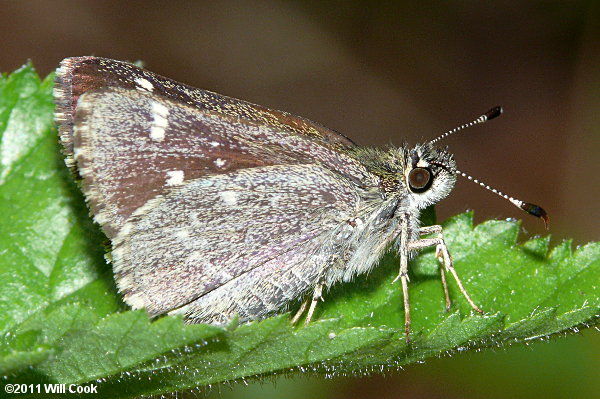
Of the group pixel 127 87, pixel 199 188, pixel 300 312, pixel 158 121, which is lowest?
pixel 300 312

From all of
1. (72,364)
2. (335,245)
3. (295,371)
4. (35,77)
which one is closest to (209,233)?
(335,245)

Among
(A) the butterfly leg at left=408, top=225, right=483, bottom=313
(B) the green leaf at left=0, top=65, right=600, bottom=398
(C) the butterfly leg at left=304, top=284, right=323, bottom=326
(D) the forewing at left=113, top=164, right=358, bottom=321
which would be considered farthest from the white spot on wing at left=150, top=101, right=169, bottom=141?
(A) the butterfly leg at left=408, top=225, right=483, bottom=313

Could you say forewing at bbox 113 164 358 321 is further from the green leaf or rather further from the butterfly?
the green leaf

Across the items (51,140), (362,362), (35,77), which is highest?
(35,77)

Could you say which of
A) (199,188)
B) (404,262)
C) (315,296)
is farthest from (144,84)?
(404,262)

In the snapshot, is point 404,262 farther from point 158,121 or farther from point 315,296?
point 158,121

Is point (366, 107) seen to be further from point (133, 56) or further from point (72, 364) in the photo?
point (72, 364)
